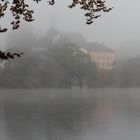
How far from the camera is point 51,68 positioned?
35.5 m

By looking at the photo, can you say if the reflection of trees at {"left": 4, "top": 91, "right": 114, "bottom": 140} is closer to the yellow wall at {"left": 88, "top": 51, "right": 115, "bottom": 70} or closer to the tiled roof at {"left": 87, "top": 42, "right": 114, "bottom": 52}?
the yellow wall at {"left": 88, "top": 51, "right": 115, "bottom": 70}

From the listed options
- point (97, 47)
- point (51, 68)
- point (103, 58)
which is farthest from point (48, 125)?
point (97, 47)

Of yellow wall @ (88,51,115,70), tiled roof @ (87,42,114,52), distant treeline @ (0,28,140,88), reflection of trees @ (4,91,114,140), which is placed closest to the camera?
reflection of trees @ (4,91,114,140)

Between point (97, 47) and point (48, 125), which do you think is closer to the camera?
point (48, 125)

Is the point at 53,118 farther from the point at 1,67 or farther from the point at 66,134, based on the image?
the point at 1,67

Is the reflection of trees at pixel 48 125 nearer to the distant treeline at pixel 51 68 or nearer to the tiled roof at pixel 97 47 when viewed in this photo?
the distant treeline at pixel 51 68

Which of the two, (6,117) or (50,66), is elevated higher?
(50,66)

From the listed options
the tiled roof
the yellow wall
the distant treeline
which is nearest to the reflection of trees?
the distant treeline

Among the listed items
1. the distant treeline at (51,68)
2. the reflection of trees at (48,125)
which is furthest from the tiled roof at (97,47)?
the reflection of trees at (48,125)

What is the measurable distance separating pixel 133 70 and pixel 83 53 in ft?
14.3

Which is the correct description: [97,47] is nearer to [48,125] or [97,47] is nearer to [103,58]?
[103,58]

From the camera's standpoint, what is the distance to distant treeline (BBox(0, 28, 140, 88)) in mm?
34031

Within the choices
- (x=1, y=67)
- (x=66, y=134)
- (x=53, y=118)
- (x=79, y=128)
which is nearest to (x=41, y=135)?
(x=66, y=134)

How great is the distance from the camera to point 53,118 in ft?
45.9
